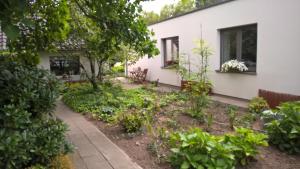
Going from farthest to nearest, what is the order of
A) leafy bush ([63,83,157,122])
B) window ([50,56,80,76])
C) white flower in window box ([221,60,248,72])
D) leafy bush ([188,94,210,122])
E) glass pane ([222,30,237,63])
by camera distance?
1. window ([50,56,80,76])
2. glass pane ([222,30,237,63])
3. white flower in window box ([221,60,248,72])
4. leafy bush ([63,83,157,122])
5. leafy bush ([188,94,210,122])

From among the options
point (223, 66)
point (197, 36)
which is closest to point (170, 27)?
point (197, 36)

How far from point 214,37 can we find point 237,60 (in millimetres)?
1391

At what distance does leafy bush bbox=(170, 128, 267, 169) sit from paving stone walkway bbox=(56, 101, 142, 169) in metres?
0.72

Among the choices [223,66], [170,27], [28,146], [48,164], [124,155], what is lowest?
[124,155]

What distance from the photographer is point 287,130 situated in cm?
455

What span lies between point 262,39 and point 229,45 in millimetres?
1780

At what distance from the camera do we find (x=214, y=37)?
10172 millimetres

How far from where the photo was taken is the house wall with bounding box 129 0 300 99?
7270 mm

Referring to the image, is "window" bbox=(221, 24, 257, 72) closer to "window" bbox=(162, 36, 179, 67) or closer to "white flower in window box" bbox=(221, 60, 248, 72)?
"white flower in window box" bbox=(221, 60, 248, 72)

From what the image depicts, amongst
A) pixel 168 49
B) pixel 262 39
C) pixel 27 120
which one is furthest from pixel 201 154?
pixel 168 49

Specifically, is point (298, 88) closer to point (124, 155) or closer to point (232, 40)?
point (232, 40)

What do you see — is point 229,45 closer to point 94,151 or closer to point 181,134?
point 181,134

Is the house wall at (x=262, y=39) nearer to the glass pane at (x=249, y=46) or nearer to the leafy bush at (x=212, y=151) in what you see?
the glass pane at (x=249, y=46)

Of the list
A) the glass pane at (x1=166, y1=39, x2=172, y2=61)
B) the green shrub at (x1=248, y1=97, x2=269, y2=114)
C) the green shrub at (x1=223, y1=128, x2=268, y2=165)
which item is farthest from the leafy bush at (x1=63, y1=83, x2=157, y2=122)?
the glass pane at (x1=166, y1=39, x2=172, y2=61)
